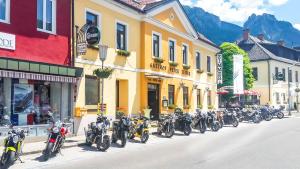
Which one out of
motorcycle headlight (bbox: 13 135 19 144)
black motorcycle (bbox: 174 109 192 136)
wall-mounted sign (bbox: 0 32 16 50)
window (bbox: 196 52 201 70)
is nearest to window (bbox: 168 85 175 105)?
window (bbox: 196 52 201 70)

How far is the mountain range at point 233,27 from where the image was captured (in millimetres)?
138500

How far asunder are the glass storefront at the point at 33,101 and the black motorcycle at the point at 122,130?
8.29 feet

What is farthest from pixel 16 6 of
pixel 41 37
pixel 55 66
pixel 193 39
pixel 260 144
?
pixel 193 39

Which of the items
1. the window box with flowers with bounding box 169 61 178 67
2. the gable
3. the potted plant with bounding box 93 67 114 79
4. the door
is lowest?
the door

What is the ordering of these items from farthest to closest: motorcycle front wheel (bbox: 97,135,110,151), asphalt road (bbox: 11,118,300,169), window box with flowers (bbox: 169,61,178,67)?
1. window box with flowers (bbox: 169,61,178,67)
2. motorcycle front wheel (bbox: 97,135,110,151)
3. asphalt road (bbox: 11,118,300,169)

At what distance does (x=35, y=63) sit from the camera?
13.9 meters

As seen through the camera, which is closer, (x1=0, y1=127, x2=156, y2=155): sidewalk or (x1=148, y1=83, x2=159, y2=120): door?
(x1=0, y1=127, x2=156, y2=155): sidewalk

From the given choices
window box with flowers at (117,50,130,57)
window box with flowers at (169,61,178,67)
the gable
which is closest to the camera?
window box with flowers at (117,50,130,57)

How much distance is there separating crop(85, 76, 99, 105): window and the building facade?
1.23 m

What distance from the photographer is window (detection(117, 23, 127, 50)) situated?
20016mm

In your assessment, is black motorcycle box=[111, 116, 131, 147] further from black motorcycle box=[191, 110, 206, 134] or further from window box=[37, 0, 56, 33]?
black motorcycle box=[191, 110, 206, 134]

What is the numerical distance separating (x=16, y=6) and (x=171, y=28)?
1269cm

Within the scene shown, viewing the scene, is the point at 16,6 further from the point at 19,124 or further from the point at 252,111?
the point at 252,111

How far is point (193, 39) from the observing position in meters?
28.4
